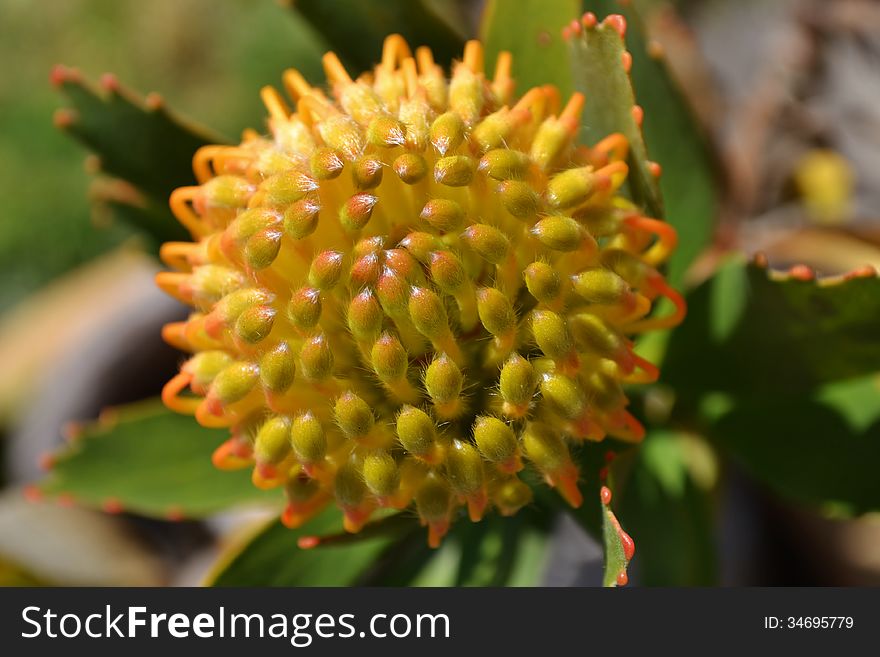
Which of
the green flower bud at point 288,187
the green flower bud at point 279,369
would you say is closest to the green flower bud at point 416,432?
the green flower bud at point 279,369

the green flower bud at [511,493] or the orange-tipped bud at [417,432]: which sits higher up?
the orange-tipped bud at [417,432]

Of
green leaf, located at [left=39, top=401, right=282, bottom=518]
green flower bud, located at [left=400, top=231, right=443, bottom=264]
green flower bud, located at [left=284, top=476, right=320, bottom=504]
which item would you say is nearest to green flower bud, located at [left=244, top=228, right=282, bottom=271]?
green flower bud, located at [left=400, top=231, right=443, bottom=264]

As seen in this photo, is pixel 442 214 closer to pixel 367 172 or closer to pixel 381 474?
pixel 367 172

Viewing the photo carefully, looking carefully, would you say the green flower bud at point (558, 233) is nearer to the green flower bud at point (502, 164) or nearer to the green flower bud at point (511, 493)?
the green flower bud at point (502, 164)

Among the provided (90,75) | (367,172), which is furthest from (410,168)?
(90,75)

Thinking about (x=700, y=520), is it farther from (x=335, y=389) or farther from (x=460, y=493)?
(x=335, y=389)

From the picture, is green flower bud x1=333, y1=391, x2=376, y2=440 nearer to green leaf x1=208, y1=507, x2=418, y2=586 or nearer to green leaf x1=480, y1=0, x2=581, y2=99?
green leaf x1=208, y1=507, x2=418, y2=586
